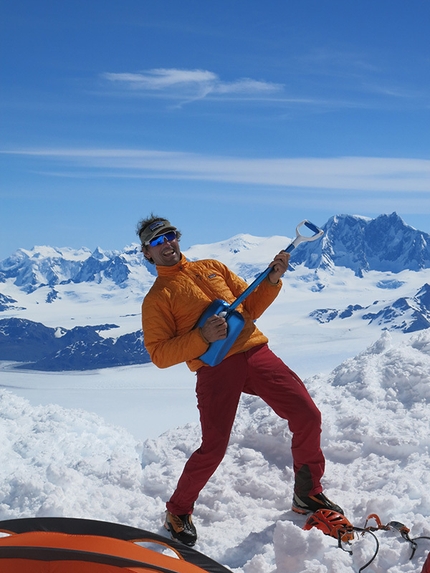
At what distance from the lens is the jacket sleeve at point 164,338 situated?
11.8 ft

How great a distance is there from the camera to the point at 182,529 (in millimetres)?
3914

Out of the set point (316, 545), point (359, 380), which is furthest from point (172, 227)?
point (359, 380)

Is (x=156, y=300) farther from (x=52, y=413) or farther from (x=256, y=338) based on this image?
(x=52, y=413)

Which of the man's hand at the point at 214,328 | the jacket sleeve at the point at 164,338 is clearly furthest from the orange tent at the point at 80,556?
the man's hand at the point at 214,328

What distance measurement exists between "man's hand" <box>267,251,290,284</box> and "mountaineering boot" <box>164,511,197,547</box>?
1.71 m

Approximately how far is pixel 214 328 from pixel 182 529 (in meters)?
1.43

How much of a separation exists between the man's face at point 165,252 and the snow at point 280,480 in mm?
1770

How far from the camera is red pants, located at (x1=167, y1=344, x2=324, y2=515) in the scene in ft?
12.3

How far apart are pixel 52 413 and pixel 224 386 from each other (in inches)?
260

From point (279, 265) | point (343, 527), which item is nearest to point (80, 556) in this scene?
point (343, 527)

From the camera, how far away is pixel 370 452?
16.8 ft

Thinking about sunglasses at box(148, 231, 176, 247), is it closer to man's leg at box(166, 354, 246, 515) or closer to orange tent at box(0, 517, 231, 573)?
A: man's leg at box(166, 354, 246, 515)

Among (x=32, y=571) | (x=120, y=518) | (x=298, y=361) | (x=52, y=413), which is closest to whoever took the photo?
(x=32, y=571)

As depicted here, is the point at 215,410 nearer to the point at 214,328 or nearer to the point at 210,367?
the point at 210,367
